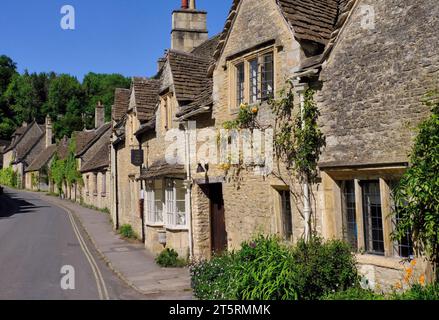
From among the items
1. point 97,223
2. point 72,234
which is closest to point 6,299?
point 72,234

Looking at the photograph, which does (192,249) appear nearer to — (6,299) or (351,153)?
(6,299)

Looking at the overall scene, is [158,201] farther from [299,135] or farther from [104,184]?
[104,184]

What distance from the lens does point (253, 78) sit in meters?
11.2

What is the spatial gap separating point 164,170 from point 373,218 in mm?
8520

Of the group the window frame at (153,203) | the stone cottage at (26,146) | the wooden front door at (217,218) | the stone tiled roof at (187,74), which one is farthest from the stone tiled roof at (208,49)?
the stone cottage at (26,146)

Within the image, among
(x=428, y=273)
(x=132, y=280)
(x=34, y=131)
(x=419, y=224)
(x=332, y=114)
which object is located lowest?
(x=132, y=280)

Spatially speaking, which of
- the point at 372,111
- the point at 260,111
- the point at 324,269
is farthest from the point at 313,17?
the point at 324,269

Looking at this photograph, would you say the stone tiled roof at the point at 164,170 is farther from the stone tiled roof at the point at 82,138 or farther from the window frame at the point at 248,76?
the stone tiled roof at the point at 82,138

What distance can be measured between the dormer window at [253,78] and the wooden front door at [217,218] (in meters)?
3.41

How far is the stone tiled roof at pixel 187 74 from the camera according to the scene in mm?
15219

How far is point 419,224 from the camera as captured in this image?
7.09 m

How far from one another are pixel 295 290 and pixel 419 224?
237 cm

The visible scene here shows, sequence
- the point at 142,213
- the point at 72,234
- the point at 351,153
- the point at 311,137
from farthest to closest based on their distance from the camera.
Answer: the point at 72,234 < the point at 142,213 < the point at 311,137 < the point at 351,153

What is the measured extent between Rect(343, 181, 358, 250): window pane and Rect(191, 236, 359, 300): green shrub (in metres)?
0.42
